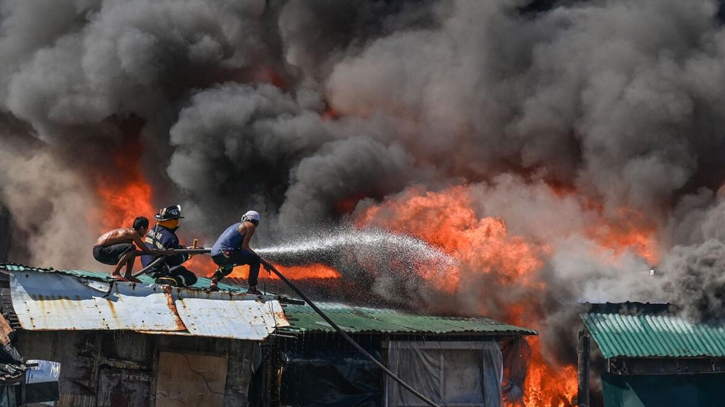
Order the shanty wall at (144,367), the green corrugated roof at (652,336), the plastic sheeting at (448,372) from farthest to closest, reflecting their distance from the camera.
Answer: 1. the green corrugated roof at (652,336)
2. the plastic sheeting at (448,372)
3. the shanty wall at (144,367)

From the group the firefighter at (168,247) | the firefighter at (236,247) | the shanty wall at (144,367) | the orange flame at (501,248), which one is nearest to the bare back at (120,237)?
the firefighter at (168,247)

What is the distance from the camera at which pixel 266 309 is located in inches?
510

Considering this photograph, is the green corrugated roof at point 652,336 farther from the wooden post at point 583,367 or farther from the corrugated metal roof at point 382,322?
the corrugated metal roof at point 382,322

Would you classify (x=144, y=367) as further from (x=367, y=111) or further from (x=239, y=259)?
(x=367, y=111)

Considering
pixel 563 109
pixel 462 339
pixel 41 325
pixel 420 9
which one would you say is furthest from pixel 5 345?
pixel 420 9

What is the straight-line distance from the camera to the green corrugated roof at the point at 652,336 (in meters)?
15.5

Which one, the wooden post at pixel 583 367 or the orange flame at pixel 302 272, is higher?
the orange flame at pixel 302 272

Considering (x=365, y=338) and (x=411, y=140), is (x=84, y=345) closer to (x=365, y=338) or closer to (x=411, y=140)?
(x=365, y=338)

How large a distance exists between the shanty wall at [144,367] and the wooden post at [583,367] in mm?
7226

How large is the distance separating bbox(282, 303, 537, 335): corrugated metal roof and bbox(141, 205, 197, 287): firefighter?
207cm

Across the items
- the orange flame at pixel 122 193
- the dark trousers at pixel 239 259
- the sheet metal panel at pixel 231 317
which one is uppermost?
the orange flame at pixel 122 193

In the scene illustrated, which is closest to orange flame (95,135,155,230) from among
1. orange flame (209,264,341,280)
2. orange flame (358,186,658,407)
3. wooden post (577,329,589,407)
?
orange flame (209,264,341,280)

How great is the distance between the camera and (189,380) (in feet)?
42.1

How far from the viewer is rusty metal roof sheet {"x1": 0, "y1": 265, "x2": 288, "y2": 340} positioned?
1110 cm
